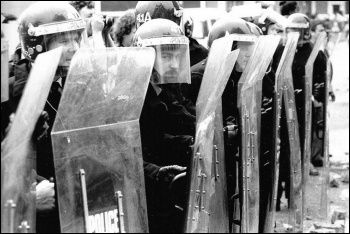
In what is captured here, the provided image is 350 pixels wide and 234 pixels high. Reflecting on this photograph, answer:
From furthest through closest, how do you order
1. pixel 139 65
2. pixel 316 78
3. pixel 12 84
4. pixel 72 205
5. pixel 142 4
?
pixel 316 78 < pixel 142 4 < pixel 12 84 < pixel 139 65 < pixel 72 205

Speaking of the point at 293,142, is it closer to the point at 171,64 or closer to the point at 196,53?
the point at 171,64

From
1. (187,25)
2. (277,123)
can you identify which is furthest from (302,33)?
(277,123)

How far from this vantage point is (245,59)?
520 centimetres

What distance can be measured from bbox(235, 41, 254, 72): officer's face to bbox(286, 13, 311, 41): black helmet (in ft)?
10.4

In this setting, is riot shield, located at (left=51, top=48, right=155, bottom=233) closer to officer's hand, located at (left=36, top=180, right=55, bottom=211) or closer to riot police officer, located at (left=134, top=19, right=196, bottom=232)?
officer's hand, located at (left=36, top=180, right=55, bottom=211)

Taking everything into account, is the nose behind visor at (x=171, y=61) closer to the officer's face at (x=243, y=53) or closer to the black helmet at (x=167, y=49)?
the black helmet at (x=167, y=49)

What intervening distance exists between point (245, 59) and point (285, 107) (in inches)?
16.5

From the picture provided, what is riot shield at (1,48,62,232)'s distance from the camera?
2.52 metres

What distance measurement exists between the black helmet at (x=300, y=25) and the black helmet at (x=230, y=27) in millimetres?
2291

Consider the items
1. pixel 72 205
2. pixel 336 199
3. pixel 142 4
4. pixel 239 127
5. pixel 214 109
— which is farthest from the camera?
pixel 336 199

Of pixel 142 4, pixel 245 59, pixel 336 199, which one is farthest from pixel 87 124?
pixel 336 199

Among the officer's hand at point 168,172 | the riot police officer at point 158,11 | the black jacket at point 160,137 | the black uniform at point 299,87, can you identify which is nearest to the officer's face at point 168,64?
the black jacket at point 160,137

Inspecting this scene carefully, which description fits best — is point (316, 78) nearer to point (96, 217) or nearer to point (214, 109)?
point (214, 109)

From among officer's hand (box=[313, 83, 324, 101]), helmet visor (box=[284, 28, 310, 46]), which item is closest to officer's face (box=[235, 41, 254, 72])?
officer's hand (box=[313, 83, 324, 101])
